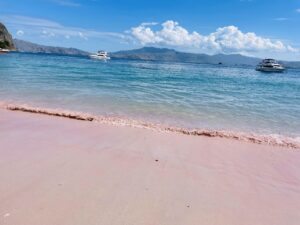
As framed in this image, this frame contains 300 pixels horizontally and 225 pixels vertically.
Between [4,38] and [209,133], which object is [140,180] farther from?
[4,38]

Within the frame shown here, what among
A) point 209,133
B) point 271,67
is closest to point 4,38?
point 271,67

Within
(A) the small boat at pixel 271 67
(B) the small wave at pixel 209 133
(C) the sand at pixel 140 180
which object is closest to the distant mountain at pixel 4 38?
(A) the small boat at pixel 271 67

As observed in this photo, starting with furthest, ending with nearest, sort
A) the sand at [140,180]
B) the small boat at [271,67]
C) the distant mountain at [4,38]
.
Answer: the distant mountain at [4,38] → the small boat at [271,67] → the sand at [140,180]

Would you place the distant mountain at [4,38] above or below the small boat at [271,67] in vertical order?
above

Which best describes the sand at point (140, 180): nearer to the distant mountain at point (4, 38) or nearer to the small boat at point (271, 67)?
the small boat at point (271, 67)

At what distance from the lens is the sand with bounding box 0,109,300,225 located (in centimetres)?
393

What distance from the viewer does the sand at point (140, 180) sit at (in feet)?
12.9

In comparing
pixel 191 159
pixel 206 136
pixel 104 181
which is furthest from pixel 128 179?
pixel 206 136

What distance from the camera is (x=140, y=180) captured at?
5.00 metres

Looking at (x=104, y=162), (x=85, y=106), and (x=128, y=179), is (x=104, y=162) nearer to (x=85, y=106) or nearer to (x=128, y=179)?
(x=128, y=179)

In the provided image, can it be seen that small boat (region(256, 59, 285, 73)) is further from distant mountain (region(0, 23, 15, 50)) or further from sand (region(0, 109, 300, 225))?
distant mountain (region(0, 23, 15, 50))

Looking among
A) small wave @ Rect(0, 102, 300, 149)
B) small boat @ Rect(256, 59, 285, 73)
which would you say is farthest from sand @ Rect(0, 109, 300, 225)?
small boat @ Rect(256, 59, 285, 73)

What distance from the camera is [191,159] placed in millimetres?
6285

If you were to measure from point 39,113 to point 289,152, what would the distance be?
25.8 ft
